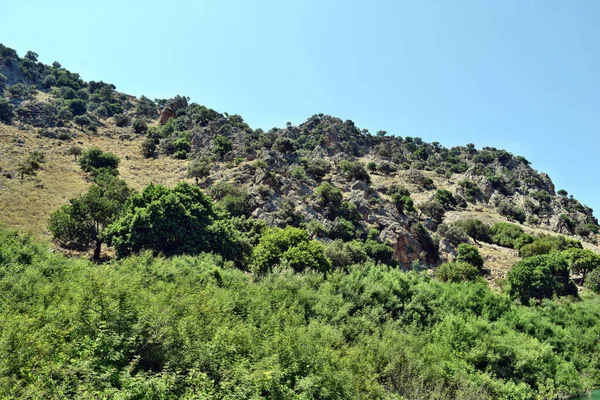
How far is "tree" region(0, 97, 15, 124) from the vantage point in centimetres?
6875

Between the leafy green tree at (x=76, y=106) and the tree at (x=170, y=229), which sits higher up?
the leafy green tree at (x=76, y=106)

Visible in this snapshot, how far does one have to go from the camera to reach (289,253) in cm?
3650

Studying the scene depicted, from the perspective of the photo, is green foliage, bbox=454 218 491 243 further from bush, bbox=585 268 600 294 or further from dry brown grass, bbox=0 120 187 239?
dry brown grass, bbox=0 120 187 239

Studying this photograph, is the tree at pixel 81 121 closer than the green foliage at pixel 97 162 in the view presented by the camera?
No

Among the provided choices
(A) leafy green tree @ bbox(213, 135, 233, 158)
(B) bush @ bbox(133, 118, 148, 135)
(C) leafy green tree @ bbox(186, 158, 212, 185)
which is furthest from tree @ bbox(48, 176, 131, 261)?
(B) bush @ bbox(133, 118, 148, 135)

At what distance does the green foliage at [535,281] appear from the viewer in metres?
44.5

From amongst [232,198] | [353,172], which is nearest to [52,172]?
[232,198]

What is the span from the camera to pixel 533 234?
68.1m

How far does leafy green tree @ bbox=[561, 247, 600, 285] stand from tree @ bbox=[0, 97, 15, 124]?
92.9 meters

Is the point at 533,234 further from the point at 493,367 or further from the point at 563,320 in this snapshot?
the point at 493,367

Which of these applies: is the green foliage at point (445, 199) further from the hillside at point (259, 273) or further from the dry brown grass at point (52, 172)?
the dry brown grass at point (52, 172)

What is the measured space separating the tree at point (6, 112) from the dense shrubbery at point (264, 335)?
175ft

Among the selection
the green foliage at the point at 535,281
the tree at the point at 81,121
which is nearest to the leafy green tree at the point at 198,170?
the tree at the point at 81,121

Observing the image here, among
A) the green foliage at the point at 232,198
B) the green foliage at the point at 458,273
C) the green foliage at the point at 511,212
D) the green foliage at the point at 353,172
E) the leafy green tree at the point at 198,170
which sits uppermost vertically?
the green foliage at the point at 511,212
